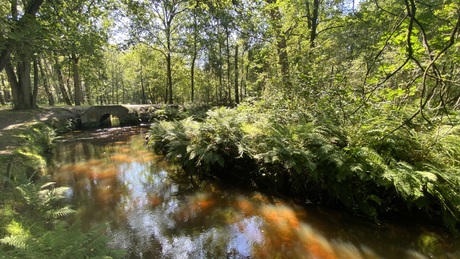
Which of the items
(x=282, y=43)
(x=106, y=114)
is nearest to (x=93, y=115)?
(x=106, y=114)

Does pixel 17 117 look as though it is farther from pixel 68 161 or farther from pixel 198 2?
pixel 198 2

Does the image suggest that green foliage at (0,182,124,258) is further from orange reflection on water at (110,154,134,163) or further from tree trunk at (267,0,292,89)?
tree trunk at (267,0,292,89)

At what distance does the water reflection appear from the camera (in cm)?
353

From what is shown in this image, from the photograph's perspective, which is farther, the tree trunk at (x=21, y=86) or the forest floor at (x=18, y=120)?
the tree trunk at (x=21, y=86)

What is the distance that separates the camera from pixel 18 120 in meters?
11.0

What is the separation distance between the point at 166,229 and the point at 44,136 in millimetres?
7394

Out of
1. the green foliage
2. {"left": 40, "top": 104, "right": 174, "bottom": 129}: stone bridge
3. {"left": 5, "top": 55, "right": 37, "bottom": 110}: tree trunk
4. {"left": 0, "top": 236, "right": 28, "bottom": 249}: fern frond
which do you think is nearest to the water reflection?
the green foliage

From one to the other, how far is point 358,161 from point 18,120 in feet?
44.8

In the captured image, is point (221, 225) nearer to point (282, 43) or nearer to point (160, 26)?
point (282, 43)

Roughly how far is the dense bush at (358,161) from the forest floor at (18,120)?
5.16m

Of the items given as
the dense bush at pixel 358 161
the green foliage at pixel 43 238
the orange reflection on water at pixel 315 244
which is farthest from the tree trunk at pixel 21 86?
the orange reflection on water at pixel 315 244

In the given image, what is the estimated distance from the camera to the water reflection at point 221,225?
11.6 ft

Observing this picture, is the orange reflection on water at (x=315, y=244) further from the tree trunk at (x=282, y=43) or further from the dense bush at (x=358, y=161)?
the tree trunk at (x=282, y=43)

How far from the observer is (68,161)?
8.16m
